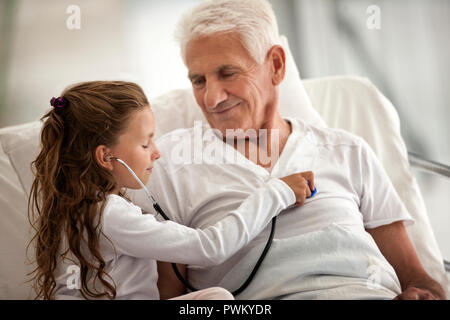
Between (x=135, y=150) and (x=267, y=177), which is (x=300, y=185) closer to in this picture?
(x=267, y=177)

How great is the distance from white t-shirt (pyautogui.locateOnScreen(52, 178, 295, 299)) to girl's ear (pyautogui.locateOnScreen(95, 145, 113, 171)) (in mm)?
69

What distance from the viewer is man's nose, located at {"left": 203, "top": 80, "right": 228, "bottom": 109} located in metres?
1.25

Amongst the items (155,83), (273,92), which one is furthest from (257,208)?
(155,83)

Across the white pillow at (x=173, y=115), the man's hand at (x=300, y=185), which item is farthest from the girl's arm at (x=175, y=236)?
the white pillow at (x=173, y=115)

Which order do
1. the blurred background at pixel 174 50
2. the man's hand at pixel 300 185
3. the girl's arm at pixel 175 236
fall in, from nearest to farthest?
the girl's arm at pixel 175 236 → the man's hand at pixel 300 185 → the blurred background at pixel 174 50

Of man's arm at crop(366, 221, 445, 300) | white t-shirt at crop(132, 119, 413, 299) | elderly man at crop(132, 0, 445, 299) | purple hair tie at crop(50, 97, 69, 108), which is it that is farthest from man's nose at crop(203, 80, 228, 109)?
man's arm at crop(366, 221, 445, 300)

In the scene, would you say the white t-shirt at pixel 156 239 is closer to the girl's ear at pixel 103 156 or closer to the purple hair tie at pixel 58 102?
the girl's ear at pixel 103 156

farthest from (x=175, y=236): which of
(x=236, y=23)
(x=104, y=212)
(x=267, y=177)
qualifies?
(x=236, y=23)

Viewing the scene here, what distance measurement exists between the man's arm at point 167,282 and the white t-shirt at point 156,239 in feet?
0.15

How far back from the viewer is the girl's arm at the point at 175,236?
1.04 m

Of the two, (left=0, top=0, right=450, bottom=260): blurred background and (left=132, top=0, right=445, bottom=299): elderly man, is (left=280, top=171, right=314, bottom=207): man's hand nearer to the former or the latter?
(left=132, top=0, right=445, bottom=299): elderly man

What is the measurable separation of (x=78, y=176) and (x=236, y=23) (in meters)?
0.53

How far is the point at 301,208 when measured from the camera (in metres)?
1.20
